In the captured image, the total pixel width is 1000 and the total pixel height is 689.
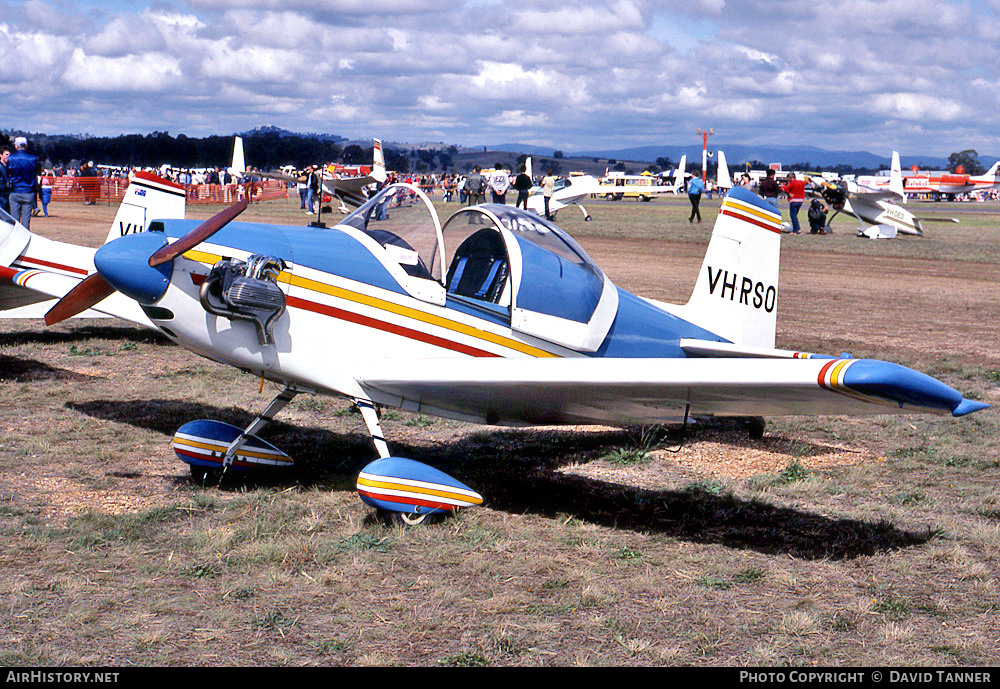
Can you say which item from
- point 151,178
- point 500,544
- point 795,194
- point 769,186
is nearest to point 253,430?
point 500,544

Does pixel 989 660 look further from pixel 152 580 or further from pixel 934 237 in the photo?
pixel 934 237

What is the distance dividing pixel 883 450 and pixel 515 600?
13.8 ft

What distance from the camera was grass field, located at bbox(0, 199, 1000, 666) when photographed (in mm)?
3863

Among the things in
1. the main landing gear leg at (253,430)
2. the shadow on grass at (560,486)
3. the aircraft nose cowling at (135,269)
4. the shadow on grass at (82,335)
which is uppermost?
the aircraft nose cowling at (135,269)

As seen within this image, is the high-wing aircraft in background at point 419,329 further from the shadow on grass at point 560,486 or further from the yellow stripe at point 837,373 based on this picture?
the shadow on grass at point 560,486

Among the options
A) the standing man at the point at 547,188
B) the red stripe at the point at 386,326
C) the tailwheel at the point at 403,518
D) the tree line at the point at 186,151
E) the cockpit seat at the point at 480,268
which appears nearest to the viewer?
the tailwheel at the point at 403,518

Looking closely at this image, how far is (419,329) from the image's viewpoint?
5633mm

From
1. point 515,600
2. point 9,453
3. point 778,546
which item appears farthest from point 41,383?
point 778,546

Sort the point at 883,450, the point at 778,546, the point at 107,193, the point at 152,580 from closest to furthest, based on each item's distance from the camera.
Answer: the point at 152,580 < the point at 778,546 < the point at 883,450 < the point at 107,193

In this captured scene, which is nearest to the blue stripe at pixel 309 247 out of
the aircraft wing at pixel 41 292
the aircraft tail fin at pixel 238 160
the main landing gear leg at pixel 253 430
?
the main landing gear leg at pixel 253 430

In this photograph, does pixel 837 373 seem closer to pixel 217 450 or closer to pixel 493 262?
pixel 493 262

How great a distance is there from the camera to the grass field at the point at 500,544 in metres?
3.86

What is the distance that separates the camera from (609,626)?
4039 mm

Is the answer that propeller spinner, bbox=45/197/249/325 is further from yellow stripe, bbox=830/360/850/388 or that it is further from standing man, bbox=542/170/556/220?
standing man, bbox=542/170/556/220
